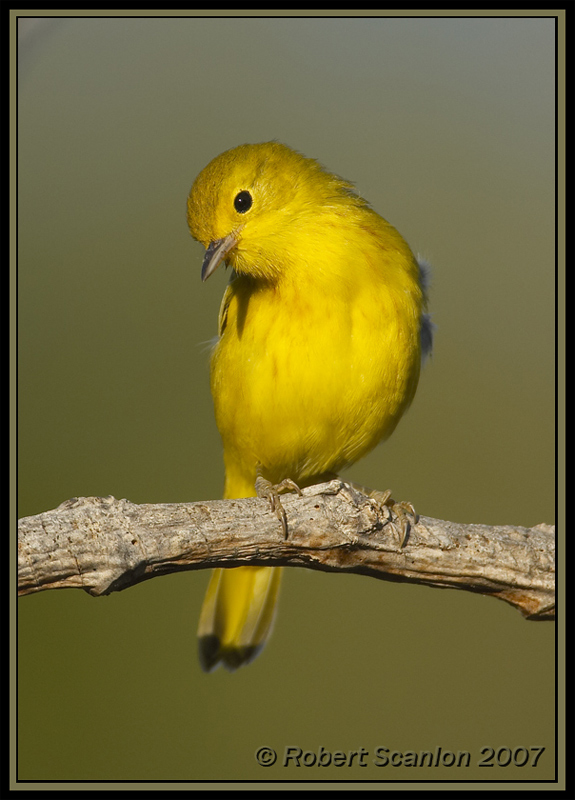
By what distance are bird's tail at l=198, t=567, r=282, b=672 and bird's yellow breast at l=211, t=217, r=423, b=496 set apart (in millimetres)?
1144

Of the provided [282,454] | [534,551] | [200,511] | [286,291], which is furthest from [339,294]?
[534,551]

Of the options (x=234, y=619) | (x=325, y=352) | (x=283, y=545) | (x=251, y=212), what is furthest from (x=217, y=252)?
(x=234, y=619)

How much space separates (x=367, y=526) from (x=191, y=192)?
2.26 m

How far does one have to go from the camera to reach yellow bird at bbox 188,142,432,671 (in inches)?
166

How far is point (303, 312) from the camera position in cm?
425

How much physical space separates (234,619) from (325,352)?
2.17 meters

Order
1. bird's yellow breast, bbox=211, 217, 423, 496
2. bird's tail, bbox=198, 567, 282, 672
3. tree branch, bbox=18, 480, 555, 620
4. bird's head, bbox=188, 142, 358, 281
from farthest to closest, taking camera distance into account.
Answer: bird's tail, bbox=198, 567, 282, 672
bird's head, bbox=188, 142, 358, 281
bird's yellow breast, bbox=211, 217, 423, 496
tree branch, bbox=18, 480, 555, 620

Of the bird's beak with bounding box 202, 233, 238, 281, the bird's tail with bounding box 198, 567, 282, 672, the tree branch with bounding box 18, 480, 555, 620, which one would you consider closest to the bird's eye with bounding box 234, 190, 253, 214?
the bird's beak with bounding box 202, 233, 238, 281

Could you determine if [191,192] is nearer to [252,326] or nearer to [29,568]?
[252,326]

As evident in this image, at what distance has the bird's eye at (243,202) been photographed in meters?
4.34

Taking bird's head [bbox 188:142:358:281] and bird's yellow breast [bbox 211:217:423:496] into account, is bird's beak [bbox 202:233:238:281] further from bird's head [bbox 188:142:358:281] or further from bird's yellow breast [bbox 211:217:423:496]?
bird's yellow breast [bbox 211:217:423:496]

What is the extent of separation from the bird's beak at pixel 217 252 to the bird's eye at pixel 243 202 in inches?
6.4

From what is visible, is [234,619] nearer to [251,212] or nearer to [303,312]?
[303,312]

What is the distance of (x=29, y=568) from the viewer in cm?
317
